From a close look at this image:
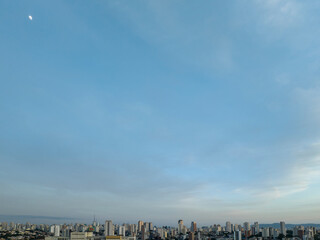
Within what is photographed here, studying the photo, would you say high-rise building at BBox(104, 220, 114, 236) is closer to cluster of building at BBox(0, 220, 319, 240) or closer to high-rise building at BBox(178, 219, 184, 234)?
cluster of building at BBox(0, 220, 319, 240)

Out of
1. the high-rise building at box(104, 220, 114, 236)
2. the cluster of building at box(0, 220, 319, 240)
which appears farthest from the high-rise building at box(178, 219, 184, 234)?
the high-rise building at box(104, 220, 114, 236)

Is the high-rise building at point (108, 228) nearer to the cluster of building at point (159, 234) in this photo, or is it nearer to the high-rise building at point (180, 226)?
the cluster of building at point (159, 234)

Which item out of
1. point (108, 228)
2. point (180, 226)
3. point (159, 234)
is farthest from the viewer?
point (180, 226)

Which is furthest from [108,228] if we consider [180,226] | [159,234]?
[180,226]

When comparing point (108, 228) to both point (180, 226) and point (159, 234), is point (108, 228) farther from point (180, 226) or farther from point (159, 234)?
point (180, 226)

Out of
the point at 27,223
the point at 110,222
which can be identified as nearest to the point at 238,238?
the point at 110,222

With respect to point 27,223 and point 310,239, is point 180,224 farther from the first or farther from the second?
point 27,223

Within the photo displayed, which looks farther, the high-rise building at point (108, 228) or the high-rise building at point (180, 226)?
the high-rise building at point (180, 226)

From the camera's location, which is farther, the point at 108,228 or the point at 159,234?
the point at 159,234

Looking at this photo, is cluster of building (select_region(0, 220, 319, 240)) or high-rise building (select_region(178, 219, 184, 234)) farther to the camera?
high-rise building (select_region(178, 219, 184, 234))

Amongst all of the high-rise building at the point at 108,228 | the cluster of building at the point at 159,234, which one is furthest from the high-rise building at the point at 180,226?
the high-rise building at the point at 108,228

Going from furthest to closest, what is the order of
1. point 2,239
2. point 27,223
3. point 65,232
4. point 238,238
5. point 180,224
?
1. point 27,223
2. point 180,224
3. point 65,232
4. point 2,239
5. point 238,238
